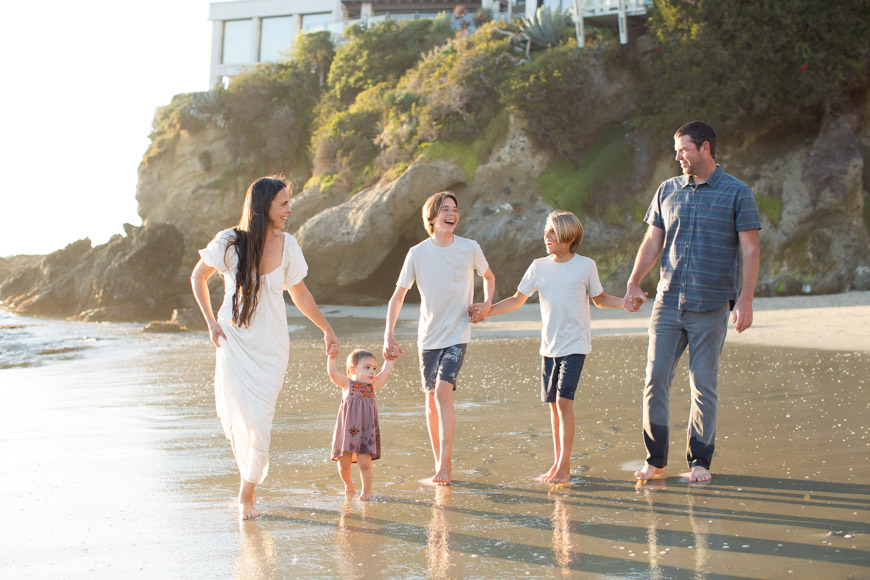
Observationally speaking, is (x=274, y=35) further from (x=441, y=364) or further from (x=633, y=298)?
(x=633, y=298)

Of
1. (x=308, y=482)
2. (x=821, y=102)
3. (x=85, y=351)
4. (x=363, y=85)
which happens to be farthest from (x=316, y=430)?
(x=363, y=85)

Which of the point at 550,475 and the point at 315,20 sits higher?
the point at 315,20

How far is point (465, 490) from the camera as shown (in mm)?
4836

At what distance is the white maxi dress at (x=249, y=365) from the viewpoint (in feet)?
15.0

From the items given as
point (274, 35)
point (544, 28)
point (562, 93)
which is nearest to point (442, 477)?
point (562, 93)

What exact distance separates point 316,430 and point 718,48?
15.8m

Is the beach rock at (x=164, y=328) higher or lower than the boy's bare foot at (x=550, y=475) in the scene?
higher

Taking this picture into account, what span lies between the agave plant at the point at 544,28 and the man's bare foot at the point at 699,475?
21.0 metres

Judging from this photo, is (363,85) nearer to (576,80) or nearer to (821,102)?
(576,80)

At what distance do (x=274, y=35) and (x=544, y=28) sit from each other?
23.1 m

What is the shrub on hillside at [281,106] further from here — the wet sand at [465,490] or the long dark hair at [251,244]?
the long dark hair at [251,244]

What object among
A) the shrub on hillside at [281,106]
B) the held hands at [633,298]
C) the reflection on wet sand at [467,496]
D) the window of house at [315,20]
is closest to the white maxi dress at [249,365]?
the reflection on wet sand at [467,496]

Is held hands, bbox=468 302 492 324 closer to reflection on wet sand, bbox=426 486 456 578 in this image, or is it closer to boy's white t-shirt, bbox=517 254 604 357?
boy's white t-shirt, bbox=517 254 604 357

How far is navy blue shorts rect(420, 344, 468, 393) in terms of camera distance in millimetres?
5262
